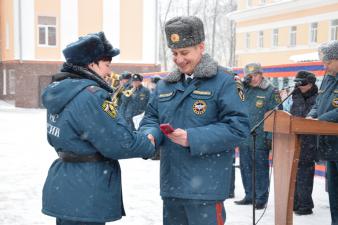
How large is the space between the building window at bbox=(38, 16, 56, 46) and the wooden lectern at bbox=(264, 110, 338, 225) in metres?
25.3

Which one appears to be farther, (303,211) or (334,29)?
(334,29)

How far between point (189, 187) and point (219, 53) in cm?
5489

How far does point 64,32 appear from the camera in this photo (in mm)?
27938

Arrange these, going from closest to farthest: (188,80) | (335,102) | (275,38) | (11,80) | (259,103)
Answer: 1. (188,80)
2. (335,102)
3. (259,103)
4. (11,80)
5. (275,38)

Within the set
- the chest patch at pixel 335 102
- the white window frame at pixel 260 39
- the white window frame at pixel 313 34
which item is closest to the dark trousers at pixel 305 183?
the chest patch at pixel 335 102

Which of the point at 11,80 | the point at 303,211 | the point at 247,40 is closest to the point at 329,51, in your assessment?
the point at 303,211

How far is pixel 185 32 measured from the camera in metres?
2.93

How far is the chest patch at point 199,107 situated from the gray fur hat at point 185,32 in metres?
0.38

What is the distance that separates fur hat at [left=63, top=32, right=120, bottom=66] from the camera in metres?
2.85

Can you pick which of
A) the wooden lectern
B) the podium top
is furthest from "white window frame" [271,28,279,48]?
the podium top

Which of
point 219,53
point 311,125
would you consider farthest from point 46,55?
point 219,53

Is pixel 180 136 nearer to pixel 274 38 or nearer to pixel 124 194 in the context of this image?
pixel 124 194

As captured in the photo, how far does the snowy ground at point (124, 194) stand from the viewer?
5.47 meters

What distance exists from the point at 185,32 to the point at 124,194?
4.21 metres
